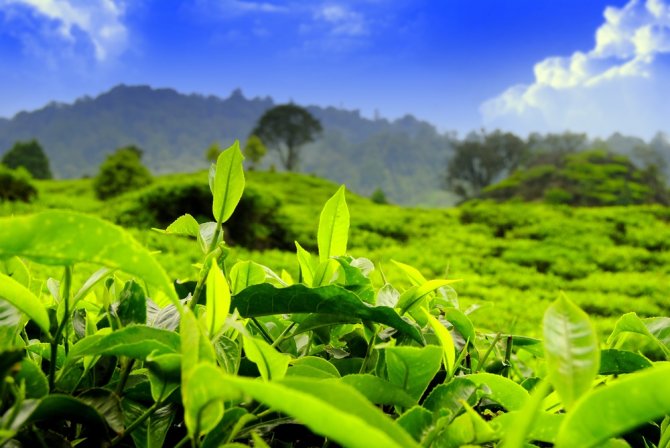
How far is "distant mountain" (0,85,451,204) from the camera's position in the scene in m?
118

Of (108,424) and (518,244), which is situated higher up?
(108,424)

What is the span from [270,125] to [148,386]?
5072 cm

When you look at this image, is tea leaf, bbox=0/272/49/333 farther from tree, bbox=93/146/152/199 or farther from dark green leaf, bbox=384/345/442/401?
tree, bbox=93/146/152/199

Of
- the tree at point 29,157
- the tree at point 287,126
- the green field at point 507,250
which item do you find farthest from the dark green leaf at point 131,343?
the tree at point 287,126

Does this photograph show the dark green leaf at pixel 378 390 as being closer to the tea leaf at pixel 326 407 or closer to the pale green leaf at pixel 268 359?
the pale green leaf at pixel 268 359

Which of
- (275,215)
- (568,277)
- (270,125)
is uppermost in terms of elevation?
(270,125)

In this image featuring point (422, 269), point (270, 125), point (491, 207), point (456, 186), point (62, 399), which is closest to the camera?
point (62, 399)

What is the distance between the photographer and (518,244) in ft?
29.8

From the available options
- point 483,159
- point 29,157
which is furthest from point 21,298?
point 483,159

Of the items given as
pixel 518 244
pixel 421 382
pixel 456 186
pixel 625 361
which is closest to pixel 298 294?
pixel 421 382

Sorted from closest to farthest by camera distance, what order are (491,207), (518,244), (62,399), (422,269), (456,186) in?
1. (62,399)
2. (422,269)
3. (518,244)
4. (491,207)
5. (456,186)

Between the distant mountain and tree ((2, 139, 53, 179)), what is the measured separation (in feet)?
210

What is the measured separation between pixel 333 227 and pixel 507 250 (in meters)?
8.65

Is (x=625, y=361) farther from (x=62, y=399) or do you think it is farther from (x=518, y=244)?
(x=518, y=244)
